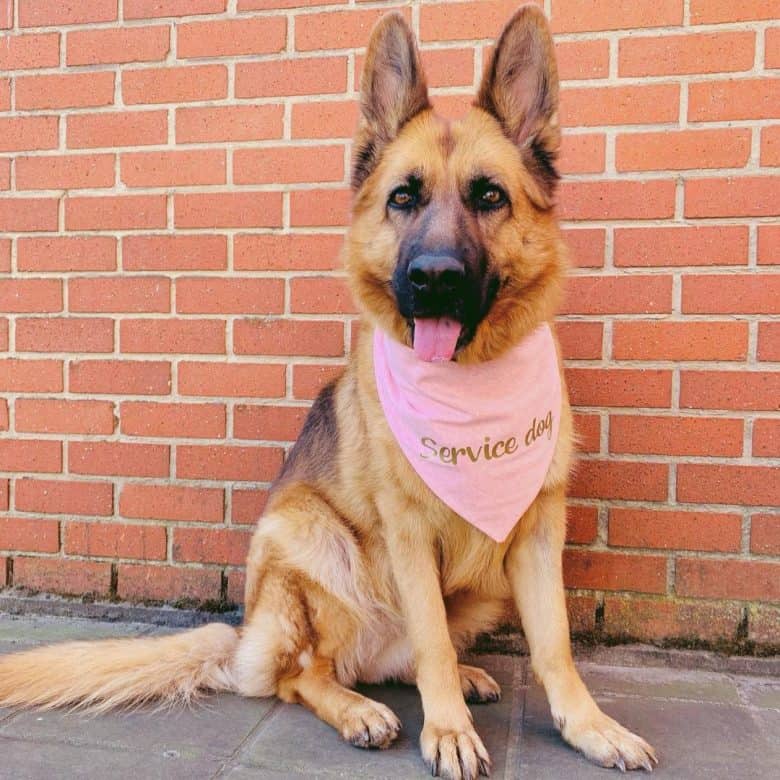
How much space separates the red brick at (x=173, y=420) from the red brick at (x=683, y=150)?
5.87ft

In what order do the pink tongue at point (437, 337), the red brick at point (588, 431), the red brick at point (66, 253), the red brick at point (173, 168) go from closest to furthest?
1. the pink tongue at point (437, 337)
2. the red brick at point (588, 431)
3. the red brick at point (173, 168)
4. the red brick at point (66, 253)

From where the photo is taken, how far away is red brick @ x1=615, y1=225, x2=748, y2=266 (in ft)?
8.54

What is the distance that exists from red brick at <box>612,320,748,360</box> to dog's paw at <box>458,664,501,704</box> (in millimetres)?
1197

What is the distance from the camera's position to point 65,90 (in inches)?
120

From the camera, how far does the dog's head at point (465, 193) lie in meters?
2.08

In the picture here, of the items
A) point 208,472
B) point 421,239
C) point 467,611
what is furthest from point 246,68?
point 467,611

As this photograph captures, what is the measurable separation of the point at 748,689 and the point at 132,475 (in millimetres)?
2376

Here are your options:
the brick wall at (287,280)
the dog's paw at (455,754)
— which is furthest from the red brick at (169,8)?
the dog's paw at (455,754)

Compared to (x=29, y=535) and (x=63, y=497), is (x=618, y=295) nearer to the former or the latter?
(x=63, y=497)

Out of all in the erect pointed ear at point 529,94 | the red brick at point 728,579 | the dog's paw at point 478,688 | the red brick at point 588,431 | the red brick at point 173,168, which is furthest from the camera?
the red brick at point 173,168

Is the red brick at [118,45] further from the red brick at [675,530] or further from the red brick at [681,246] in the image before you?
the red brick at [675,530]

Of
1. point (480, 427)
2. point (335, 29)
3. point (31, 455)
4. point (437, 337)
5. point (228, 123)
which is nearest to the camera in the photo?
point (437, 337)

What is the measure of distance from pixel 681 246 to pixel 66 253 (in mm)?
2371

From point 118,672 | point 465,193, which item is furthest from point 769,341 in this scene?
point 118,672
